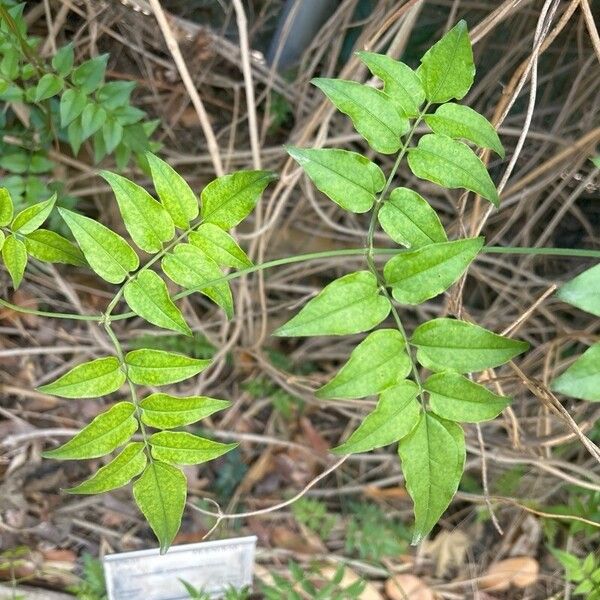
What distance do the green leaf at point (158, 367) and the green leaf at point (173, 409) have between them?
0.06 ft

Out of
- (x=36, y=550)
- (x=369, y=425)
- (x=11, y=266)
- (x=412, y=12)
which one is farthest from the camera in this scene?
(x=36, y=550)

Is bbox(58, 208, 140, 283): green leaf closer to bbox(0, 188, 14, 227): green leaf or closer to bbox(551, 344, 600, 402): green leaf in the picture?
bbox(0, 188, 14, 227): green leaf

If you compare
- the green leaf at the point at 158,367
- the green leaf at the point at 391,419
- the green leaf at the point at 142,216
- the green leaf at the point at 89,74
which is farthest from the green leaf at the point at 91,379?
the green leaf at the point at 89,74

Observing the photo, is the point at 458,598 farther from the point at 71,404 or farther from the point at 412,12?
the point at 412,12

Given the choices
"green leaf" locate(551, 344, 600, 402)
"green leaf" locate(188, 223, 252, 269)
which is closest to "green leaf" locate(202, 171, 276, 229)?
"green leaf" locate(188, 223, 252, 269)

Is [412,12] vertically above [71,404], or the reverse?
[412,12]

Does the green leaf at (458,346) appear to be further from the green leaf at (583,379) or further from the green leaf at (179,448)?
the green leaf at (179,448)

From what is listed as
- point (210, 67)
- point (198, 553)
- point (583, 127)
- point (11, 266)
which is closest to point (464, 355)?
point (11, 266)

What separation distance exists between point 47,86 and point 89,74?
0.06 m

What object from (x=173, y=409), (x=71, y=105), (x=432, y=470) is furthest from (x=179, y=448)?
(x=71, y=105)

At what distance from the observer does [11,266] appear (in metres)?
0.74

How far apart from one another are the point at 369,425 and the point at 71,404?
83 cm

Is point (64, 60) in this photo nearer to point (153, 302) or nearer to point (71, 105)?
point (71, 105)

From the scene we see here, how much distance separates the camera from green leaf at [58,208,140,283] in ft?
2.18
